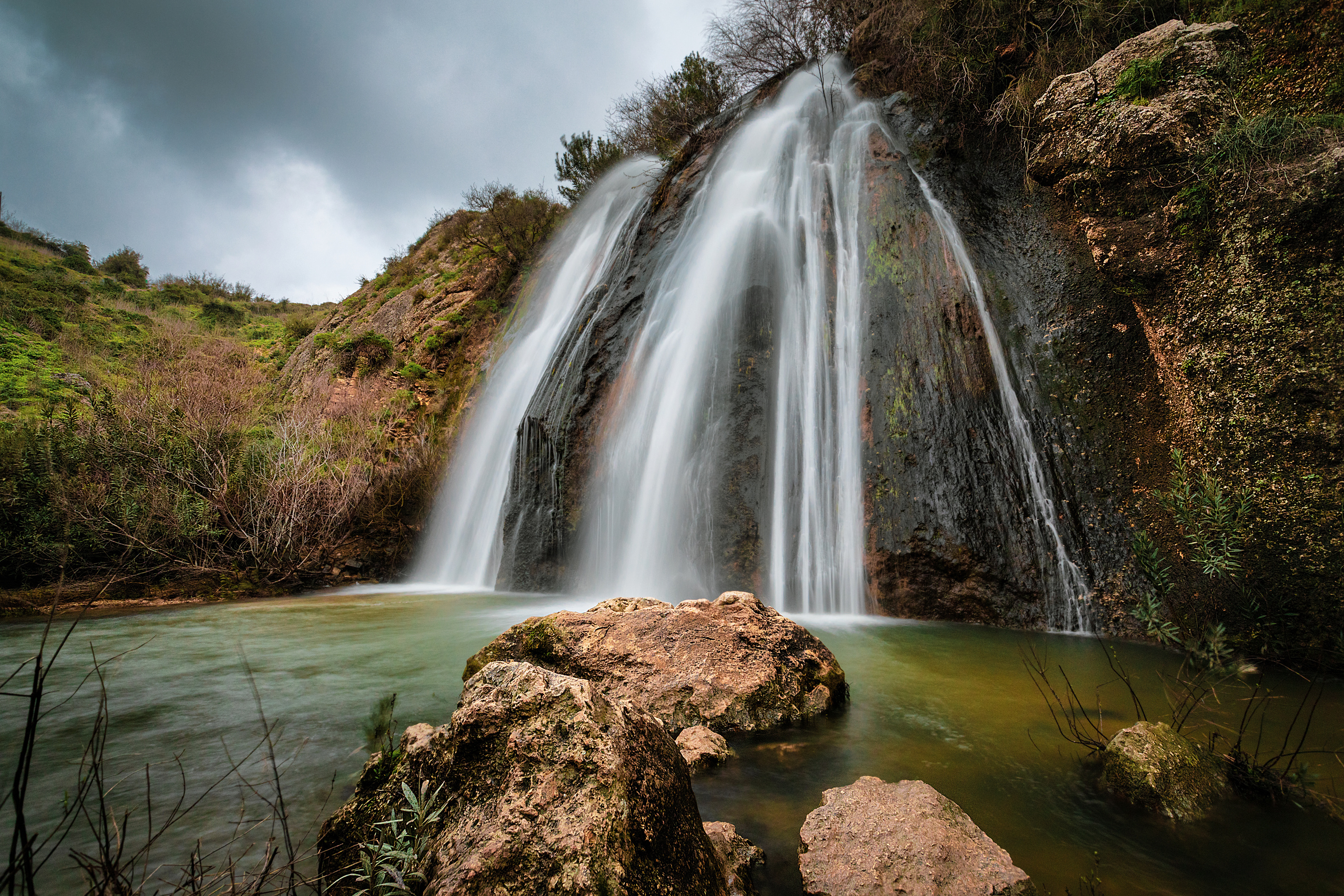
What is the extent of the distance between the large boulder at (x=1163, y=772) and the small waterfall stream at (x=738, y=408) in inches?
150

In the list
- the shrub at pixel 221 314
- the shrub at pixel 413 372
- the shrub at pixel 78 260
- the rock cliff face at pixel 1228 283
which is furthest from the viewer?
the shrub at pixel 221 314

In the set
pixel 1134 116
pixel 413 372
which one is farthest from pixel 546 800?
pixel 413 372

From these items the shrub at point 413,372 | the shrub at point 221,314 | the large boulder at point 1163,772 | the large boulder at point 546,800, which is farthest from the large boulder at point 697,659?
the shrub at point 221,314

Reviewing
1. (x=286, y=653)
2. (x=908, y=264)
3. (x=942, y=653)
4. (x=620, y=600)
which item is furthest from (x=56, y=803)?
(x=908, y=264)

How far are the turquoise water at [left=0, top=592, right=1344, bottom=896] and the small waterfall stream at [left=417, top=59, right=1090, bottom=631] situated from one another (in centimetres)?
146

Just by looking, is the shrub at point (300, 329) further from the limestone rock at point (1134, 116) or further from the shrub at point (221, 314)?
the limestone rock at point (1134, 116)

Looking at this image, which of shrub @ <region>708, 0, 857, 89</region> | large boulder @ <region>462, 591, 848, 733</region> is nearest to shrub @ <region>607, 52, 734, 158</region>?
shrub @ <region>708, 0, 857, 89</region>

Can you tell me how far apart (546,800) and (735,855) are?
0.93m

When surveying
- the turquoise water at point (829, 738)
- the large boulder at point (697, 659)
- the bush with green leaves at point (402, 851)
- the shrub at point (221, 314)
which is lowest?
the turquoise water at point (829, 738)

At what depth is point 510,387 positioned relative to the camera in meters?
14.5

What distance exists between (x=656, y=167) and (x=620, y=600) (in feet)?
53.7

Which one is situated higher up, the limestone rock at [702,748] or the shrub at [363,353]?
the shrub at [363,353]

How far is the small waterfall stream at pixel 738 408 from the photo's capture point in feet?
25.3

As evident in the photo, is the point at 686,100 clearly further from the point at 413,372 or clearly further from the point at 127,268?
the point at 127,268
